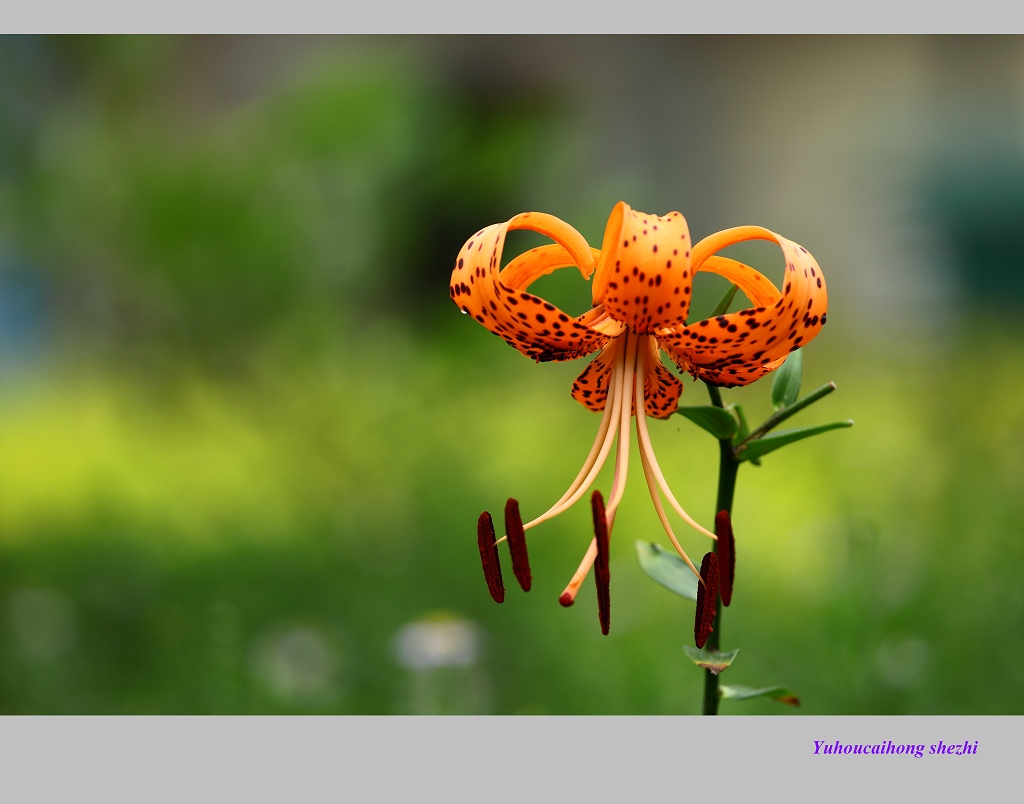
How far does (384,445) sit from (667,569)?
1.46 meters

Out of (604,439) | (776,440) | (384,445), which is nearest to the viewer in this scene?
(776,440)

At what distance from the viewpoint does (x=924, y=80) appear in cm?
508

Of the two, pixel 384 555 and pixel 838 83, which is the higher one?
pixel 838 83

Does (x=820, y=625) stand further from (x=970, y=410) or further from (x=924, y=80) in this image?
(x=924, y=80)

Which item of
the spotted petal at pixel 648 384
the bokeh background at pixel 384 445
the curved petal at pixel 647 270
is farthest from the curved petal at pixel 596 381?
the bokeh background at pixel 384 445

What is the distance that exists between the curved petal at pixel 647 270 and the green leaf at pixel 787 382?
0.12 meters

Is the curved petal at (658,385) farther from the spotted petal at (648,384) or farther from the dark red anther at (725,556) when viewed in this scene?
the dark red anther at (725,556)

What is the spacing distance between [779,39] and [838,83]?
0.48 m

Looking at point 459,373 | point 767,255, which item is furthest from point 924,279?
point 459,373

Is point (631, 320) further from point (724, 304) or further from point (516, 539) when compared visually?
point (516, 539)

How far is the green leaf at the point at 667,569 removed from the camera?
3.10ft

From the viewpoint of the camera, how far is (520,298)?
0.91 metres

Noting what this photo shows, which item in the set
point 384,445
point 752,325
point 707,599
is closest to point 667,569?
point 707,599

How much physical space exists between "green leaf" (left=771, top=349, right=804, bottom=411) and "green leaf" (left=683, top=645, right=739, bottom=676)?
0.73 ft
